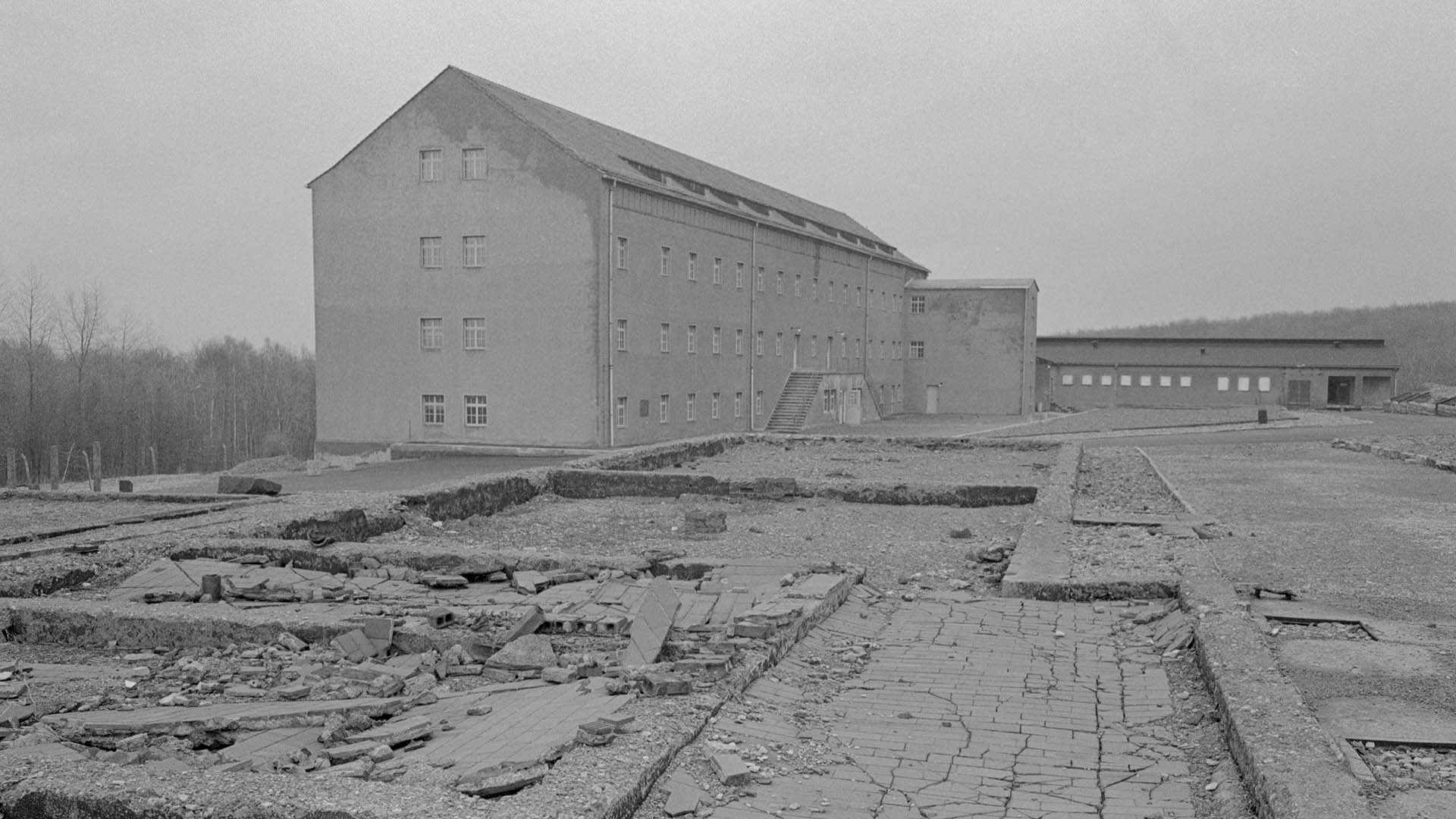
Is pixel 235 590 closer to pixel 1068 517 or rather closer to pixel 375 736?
pixel 375 736

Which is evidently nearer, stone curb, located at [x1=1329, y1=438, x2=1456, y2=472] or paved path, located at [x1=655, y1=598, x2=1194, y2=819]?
paved path, located at [x1=655, y1=598, x2=1194, y2=819]

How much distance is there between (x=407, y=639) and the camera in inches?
300

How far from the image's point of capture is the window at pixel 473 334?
35406 mm

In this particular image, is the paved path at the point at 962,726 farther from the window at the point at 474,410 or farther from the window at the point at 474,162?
the window at the point at 474,162

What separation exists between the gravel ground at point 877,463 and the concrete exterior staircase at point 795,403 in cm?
1747

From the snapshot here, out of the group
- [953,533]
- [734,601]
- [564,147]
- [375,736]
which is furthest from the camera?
[564,147]

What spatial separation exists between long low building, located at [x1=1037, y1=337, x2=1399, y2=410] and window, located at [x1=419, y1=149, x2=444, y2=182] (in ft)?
157

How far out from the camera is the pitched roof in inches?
2751

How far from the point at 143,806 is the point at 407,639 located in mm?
3010

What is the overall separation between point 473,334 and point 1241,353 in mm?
54531

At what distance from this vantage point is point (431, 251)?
1414 inches

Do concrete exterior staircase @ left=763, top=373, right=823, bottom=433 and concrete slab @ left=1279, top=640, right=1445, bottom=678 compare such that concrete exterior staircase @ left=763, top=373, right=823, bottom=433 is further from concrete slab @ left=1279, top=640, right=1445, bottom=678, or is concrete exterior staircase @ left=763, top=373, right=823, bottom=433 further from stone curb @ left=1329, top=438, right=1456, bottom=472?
concrete slab @ left=1279, top=640, right=1445, bottom=678

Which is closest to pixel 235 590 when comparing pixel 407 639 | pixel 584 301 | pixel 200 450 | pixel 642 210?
pixel 407 639

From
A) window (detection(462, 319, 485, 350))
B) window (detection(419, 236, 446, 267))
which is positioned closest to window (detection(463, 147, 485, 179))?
window (detection(419, 236, 446, 267))
